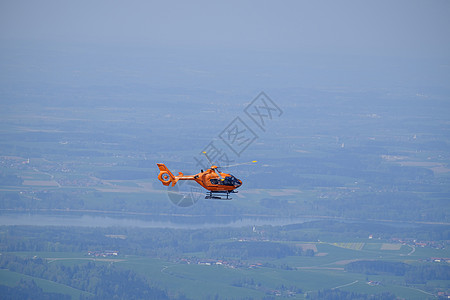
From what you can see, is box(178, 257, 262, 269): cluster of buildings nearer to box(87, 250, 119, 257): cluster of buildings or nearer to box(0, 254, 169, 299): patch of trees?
box(87, 250, 119, 257): cluster of buildings

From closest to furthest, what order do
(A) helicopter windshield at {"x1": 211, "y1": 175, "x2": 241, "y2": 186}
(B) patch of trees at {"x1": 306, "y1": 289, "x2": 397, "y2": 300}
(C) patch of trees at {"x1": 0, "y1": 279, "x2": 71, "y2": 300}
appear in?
(A) helicopter windshield at {"x1": 211, "y1": 175, "x2": 241, "y2": 186}, (C) patch of trees at {"x1": 0, "y1": 279, "x2": 71, "y2": 300}, (B) patch of trees at {"x1": 306, "y1": 289, "x2": 397, "y2": 300}

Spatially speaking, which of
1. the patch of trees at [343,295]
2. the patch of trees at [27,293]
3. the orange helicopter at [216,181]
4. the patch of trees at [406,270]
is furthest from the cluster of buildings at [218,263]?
the orange helicopter at [216,181]

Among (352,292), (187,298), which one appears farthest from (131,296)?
(352,292)

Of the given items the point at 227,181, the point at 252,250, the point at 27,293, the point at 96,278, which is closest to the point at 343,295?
the point at 252,250

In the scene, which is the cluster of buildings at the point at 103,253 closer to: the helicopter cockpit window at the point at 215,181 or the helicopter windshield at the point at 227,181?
the helicopter cockpit window at the point at 215,181

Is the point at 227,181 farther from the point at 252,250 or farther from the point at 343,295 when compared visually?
the point at 252,250

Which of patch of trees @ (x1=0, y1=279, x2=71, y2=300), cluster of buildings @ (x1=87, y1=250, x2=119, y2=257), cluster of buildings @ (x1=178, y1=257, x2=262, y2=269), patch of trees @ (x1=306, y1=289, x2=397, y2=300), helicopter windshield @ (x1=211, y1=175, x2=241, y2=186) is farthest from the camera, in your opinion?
cluster of buildings @ (x1=87, y1=250, x2=119, y2=257)

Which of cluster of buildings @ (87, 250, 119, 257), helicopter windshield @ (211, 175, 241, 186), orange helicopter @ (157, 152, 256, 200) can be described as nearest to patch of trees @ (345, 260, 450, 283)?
cluster of buildings @ (87, 250, 119, 257)
